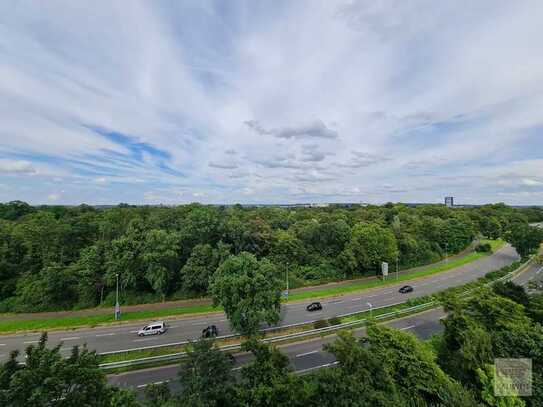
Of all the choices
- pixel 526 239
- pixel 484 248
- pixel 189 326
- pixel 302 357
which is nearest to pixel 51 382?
pixel 302 357

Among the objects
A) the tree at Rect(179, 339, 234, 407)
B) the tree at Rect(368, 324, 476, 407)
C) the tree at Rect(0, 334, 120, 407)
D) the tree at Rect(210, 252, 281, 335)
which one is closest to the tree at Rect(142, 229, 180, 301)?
the tree at Rect(210, 252, 281, 335)

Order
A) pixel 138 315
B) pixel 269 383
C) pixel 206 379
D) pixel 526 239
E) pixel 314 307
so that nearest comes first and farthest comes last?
pixel 206 379, pixel 269 383, pixel 138 315, pixel 314 307, pixel 526 239

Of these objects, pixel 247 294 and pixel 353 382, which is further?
pixel 247 294

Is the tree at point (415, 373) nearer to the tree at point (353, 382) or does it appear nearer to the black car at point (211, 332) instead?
the tree at point (353, 382)

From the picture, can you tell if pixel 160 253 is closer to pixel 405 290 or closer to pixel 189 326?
pixel 189 326

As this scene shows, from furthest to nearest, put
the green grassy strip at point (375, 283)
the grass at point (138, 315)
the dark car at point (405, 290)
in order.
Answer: the dark car at point (405, 290) → the green grassy strip at point (375, 283) → the grass at point (138, 315)

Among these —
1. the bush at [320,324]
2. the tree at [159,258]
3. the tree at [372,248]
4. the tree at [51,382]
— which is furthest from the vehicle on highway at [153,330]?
the tree at [372,248]
